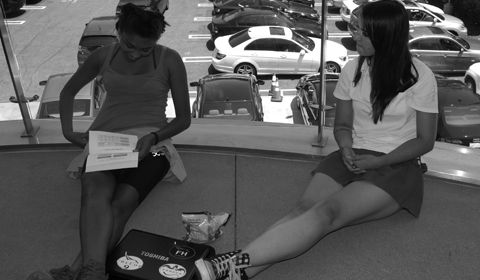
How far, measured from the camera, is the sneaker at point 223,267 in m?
2.00

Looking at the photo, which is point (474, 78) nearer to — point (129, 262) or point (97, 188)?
point (97, 188)

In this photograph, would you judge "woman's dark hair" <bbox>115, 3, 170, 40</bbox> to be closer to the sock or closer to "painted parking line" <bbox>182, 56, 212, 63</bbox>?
the sock

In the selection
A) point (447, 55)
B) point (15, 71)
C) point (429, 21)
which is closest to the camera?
point (15, 71)

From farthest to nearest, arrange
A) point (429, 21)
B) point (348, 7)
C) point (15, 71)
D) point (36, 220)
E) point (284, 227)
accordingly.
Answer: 1. point (348, 7)
2. point (429, 21)
3. point (15, 71)
4. point (36, 220)
5. point (284, 227)

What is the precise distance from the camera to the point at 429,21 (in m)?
14.0

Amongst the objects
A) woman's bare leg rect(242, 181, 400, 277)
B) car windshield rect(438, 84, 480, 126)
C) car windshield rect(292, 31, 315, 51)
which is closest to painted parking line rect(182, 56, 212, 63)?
car windshield rect(292, 31, 315, 51)

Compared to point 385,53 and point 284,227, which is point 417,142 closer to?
point 385,53

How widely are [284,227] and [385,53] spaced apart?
914mm

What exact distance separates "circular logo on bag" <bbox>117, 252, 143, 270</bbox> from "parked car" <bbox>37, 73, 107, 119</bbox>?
433 cm

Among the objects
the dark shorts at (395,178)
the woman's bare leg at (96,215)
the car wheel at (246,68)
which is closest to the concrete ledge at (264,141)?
the dark shorts at (395,178)

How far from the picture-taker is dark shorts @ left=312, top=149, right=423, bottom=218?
239 centimetres

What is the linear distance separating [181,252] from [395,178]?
100cm

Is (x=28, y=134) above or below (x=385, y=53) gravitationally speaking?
below

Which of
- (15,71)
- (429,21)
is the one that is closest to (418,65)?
(15,71)
